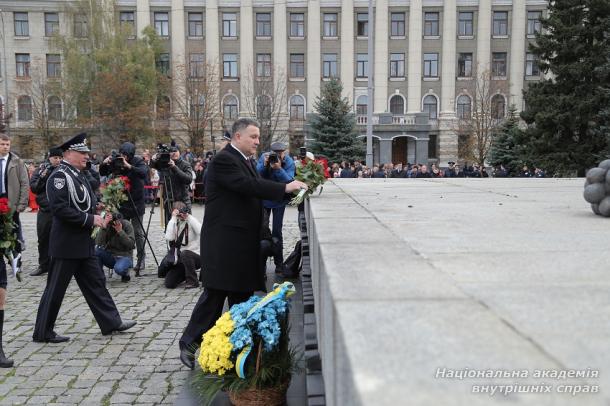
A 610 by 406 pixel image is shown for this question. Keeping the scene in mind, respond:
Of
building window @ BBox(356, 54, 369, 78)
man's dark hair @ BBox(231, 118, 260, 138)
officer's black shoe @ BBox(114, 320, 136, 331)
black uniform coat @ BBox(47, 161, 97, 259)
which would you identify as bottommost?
officer's black shoe @ BBox(114, 320, 136, 331)

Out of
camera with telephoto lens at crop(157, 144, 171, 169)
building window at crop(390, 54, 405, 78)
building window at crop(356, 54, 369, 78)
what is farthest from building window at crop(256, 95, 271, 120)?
camera with telephoto lens at crop(157, 144, 171, 169)

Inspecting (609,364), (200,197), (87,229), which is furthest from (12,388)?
(200,197)

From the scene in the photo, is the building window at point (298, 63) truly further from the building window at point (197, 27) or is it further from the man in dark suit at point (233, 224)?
the man in dark suit at point (233, 224)

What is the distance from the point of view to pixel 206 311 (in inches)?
201

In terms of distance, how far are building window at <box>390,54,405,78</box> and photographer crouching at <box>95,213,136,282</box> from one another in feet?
165

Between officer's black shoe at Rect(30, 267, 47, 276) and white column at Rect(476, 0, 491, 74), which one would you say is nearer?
officer's black shoe at Rect(30, 267, 47, 276)

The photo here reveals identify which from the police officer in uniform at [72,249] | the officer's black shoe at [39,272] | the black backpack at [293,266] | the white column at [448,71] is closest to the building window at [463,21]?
the white column at [448,71]

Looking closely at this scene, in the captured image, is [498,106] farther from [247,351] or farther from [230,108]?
[247,351]

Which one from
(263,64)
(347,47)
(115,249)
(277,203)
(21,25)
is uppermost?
(21,25)

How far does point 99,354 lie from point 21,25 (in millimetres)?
60013

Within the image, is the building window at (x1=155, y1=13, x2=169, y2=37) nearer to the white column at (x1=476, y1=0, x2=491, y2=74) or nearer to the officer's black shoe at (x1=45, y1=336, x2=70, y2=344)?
the white column at (x1=476, y1=0, x2=491, y2=74)

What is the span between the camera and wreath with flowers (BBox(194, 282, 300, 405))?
4.05m

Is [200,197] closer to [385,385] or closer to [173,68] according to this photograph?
[385,385]

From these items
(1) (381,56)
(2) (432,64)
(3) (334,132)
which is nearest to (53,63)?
(1) (381,56)
